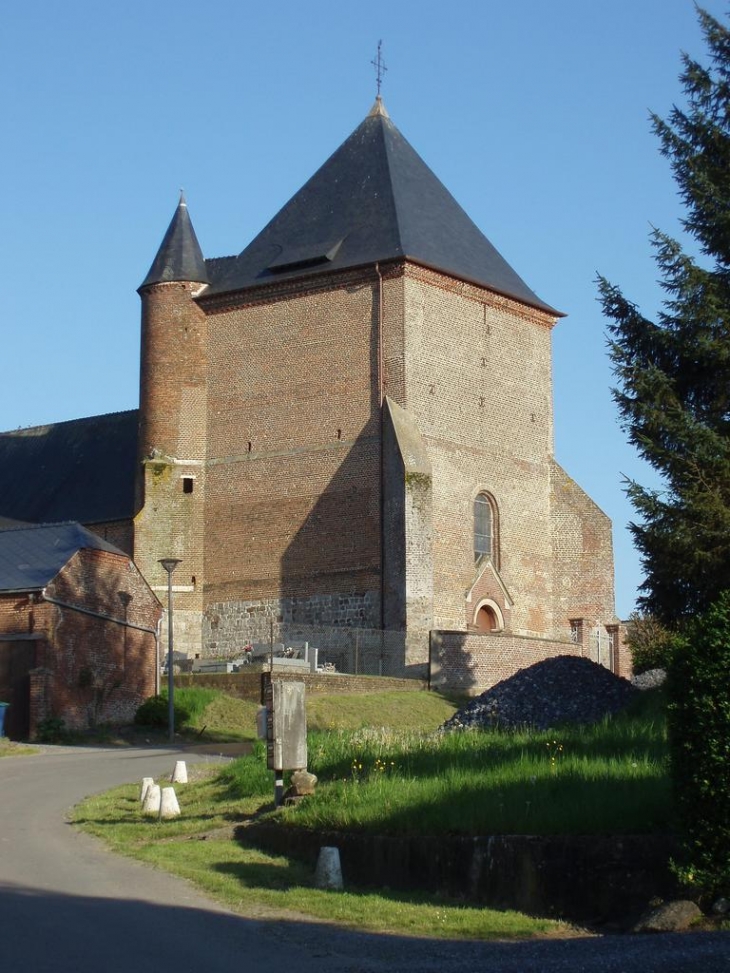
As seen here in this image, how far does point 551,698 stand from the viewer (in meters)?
23.9

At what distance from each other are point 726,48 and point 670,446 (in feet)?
22.3

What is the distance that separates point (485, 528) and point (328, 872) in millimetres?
29192

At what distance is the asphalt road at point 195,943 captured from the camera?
921cm

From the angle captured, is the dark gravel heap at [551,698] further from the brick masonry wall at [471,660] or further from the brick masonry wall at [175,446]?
the brick masonry wall at [175,446]

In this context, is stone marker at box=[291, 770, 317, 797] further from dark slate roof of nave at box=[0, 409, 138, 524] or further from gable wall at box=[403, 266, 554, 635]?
dark slate roof of nave at box=[0, 409, 138, 524]

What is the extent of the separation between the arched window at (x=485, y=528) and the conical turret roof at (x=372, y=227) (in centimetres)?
606

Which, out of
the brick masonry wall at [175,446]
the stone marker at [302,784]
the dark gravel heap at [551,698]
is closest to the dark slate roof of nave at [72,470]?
the brick masonry wall at [175,446]

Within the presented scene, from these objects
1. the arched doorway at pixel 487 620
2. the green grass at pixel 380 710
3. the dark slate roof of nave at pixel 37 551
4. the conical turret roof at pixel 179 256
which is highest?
the conical turret roof at pixel 179 256

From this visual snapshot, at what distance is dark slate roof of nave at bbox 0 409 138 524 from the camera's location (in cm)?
4469

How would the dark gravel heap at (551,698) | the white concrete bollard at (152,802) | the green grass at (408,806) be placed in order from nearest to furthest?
the green grass at (408,806) < the white concrete bollard at (152,802) < the dark gravel heap at (551,698)

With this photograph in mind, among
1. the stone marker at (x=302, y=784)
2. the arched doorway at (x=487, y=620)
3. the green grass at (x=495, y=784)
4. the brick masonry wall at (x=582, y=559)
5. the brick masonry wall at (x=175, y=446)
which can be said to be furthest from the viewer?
the brick masonry wall at (x=582, y=559)

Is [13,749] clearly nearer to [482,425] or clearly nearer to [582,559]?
[482,425]

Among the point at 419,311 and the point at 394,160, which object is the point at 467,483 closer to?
the point at 419,311

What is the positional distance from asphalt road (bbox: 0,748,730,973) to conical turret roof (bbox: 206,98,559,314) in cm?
2926
